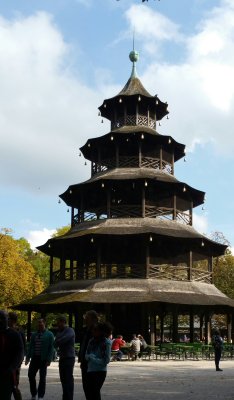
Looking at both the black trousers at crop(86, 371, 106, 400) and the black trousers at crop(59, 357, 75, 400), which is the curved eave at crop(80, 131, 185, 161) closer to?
the black trousers at crop(59, 357, 75, 400)

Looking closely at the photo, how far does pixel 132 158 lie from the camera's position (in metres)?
40.6

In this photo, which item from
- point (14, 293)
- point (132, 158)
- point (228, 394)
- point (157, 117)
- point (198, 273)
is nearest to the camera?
point (228, 394)

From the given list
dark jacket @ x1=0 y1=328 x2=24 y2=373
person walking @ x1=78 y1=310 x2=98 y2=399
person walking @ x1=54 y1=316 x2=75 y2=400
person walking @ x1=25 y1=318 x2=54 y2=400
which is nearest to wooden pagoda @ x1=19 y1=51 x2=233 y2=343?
person walking @ x1=25 y1=318 x2=54 y2=400

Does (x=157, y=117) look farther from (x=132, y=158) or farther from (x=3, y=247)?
(x=3, y=247)

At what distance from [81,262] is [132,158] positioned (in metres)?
8.09

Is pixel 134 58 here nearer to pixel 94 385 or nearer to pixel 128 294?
pixel 128 294

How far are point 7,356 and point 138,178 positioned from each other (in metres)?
29.6

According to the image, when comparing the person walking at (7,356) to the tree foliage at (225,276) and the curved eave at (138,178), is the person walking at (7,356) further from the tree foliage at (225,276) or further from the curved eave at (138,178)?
the tree foliage at (225,276)

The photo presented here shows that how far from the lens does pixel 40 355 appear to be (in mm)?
12352

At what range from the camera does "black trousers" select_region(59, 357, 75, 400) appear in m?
10.4

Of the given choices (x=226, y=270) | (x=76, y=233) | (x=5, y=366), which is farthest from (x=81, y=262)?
(x=5, y=366)

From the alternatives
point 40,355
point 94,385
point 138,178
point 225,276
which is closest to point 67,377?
point 40,355

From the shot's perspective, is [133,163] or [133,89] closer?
[133,163]

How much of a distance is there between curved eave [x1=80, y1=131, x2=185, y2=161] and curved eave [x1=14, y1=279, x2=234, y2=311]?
34.9 feet
